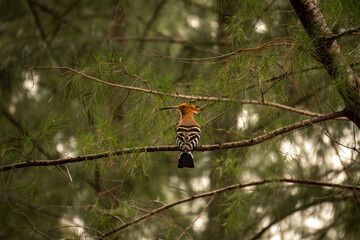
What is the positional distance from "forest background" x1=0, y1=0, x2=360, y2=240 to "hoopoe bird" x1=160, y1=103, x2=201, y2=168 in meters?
0.09

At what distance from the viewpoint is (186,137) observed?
2396 mm

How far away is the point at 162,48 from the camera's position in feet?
13.0

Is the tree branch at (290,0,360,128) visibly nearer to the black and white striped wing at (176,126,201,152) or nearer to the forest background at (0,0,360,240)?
the forest background at (0,0,360,240)

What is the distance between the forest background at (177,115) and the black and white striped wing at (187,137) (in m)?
0.09

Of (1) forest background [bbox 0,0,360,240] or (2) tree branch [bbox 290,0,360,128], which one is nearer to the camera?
(2) tree branch [bbox 290,0,360,128]

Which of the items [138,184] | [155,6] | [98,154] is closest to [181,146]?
[98,154]

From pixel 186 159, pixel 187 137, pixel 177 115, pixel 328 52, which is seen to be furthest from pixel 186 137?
pixel 328 52

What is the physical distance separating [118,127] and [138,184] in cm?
186

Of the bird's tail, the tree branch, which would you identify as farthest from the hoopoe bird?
the tree branch

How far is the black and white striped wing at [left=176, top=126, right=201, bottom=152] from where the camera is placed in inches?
92.8

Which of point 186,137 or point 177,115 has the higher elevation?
point 177,115

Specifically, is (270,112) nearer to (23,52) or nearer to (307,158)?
(307,158)

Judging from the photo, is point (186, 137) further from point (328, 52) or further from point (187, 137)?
point (328, 52)

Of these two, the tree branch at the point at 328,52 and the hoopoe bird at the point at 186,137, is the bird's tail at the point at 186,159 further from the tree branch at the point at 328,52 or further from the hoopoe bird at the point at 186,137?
the tree branch at the point at 328,52
